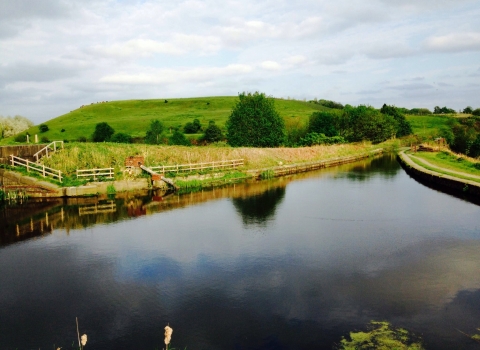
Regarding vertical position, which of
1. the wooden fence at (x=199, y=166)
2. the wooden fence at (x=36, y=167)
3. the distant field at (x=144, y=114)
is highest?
the distant field at (x=144, y=114)

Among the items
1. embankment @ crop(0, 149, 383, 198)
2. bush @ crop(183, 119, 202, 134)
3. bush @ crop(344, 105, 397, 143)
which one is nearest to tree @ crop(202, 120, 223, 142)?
bush @ crop(183, 119, 202, 134)

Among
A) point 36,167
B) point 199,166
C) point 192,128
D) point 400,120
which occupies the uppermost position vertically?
point 400,120

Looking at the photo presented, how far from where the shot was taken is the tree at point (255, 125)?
5881 cm

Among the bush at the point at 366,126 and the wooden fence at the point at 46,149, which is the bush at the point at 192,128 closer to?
the bush at the point at 366,126

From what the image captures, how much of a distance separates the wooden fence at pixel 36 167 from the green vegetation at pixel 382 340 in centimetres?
3003

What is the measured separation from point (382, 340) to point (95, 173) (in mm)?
30833

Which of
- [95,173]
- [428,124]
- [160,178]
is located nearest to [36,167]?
[95,173]

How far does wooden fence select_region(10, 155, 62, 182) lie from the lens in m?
34.0

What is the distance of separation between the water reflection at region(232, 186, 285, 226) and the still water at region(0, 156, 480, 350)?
0.83ft

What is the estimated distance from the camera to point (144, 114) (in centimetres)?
11750

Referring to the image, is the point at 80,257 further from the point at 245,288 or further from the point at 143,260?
the point at 245,288

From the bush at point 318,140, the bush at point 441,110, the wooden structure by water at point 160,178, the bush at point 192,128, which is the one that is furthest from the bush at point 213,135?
the bush at point 441,110

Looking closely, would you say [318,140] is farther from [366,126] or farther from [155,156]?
[155,156]

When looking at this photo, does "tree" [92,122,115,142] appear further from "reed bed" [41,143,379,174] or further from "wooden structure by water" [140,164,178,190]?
"wooden structure by water" [140,164,178,190]
